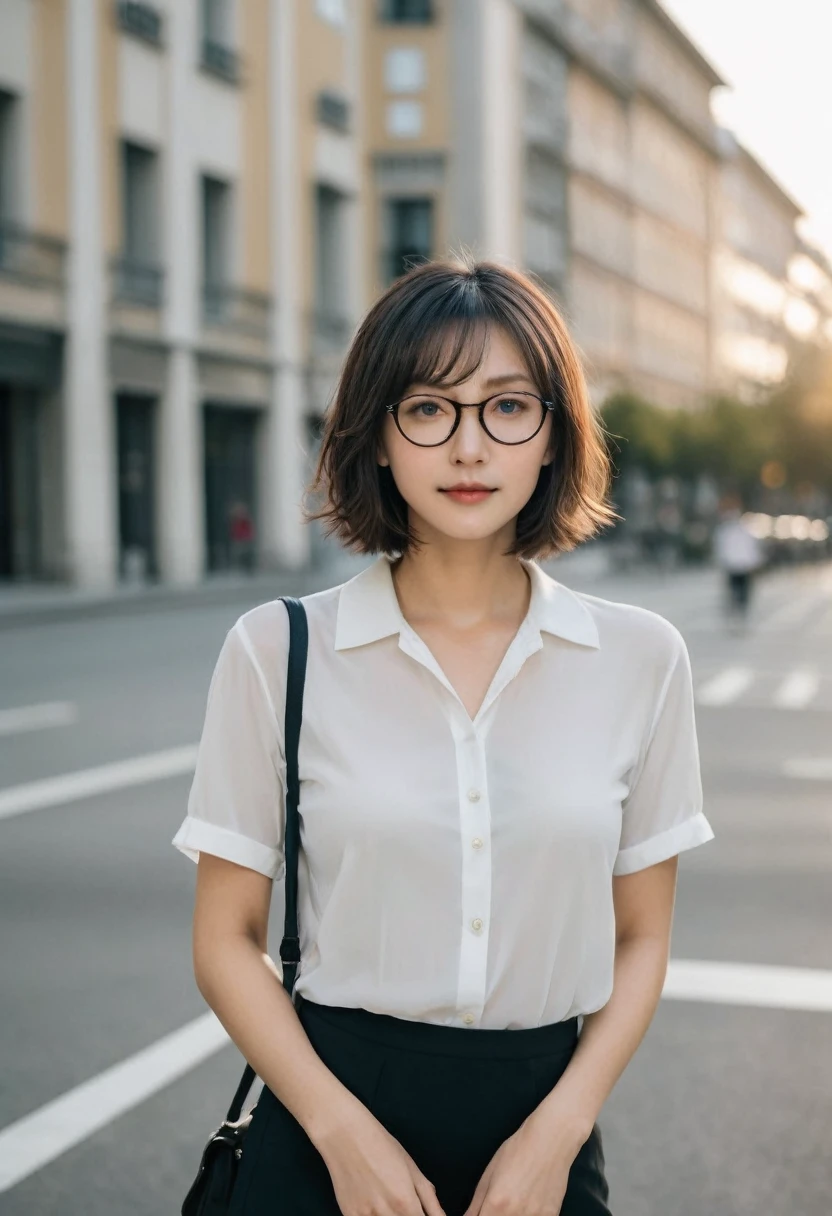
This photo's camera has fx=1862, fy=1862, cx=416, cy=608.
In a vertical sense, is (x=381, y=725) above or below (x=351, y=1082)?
above

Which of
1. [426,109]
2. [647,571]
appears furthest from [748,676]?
[426,109]

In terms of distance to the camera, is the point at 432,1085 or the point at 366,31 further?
the point at 366,31

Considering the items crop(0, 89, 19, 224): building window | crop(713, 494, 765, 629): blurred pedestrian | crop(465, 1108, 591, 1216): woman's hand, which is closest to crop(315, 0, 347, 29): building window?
Result: crop(0, 89, 19, 224): building window

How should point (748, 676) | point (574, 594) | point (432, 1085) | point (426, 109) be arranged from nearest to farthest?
point (432, 1085), point (574, 594), point (748, 676), point (426, 109)

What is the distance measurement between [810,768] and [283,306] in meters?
28.6

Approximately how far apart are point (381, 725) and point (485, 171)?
165 ft

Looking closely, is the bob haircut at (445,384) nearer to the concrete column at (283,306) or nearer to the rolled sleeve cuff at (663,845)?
the rolled sleeve cuff at (663,845)

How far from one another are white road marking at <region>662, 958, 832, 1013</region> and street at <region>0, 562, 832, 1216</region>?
12mm

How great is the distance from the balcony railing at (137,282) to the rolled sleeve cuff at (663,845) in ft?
99.1

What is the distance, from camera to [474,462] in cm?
238

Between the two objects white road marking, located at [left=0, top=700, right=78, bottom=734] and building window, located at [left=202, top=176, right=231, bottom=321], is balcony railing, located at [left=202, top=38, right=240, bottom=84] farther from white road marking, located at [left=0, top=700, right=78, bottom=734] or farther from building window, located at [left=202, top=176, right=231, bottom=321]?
white road marking, located at [left=0, top=700, right=78, bottom=734]

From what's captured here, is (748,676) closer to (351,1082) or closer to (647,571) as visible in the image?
(351,1082)

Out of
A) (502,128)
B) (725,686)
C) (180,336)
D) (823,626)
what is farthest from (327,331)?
(725,686)

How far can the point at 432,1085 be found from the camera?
2.28 m
